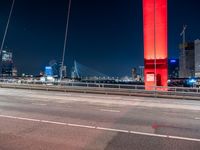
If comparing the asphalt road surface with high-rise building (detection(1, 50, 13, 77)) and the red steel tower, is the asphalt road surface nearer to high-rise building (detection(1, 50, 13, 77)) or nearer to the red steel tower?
the red steel tower

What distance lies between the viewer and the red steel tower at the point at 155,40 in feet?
89.7

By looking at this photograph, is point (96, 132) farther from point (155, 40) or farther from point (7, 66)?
point (7, 66)

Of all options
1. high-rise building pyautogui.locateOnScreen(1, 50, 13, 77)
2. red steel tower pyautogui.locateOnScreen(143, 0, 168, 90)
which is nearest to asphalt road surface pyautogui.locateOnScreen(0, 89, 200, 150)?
red steel tower pyautogui.locateOnScreen(143, 0, 168, 90)

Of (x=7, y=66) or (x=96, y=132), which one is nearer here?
(x=96, y=132)

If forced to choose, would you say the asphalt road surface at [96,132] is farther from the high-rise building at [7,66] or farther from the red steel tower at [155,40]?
the high-rise building at [7,66]

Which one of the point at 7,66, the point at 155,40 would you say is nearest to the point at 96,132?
the point at 155,40

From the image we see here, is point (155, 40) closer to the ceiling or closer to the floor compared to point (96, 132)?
closer to the ceiling

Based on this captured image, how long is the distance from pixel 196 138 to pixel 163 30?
20393 millimetres

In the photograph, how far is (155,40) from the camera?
2773 cm

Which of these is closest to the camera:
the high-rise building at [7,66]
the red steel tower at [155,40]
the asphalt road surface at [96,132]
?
the asphalt road surface at [96,132]

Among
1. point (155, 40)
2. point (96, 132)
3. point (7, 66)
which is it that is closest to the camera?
point (96, 132)

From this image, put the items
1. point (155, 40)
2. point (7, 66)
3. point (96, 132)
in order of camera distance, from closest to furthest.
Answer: point (96, 132)
point (155, 40)
point (7, 66)

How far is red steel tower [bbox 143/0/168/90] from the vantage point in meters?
27.3

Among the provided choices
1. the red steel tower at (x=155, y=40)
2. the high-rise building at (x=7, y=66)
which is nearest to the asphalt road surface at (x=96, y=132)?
the red steel tower at (x=155, y=40)
